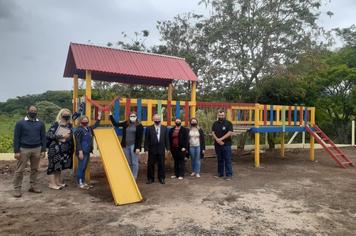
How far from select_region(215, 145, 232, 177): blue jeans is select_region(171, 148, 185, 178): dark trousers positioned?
100cm

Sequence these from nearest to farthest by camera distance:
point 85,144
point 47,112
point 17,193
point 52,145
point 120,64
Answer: point 17,193 → point 52,145 → point 85,144 → point 120,64 → point 47,112

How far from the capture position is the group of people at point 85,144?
264 inches

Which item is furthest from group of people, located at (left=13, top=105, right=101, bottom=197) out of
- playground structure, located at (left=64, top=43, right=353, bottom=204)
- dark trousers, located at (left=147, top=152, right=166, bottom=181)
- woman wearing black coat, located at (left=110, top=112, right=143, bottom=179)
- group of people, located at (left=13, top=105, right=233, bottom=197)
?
dark trousers, located at (left=147, top=152, right=166, bottom=181)

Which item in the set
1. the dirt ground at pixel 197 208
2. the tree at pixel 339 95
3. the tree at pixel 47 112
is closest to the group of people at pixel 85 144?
the dirt ground at pixel 197 208

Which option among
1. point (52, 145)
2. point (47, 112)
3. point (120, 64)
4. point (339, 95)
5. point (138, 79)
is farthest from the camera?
point (47, 112)

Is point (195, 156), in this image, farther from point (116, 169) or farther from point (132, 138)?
point (116, 169)

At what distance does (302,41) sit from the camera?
13.5 metres

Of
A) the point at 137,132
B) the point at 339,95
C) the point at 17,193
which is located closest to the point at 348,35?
the point at 339,95

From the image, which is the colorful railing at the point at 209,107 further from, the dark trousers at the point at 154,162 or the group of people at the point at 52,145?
the dark trousers at the point at 154,162

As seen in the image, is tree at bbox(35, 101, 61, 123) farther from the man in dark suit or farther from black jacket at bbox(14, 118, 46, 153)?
black jacket at bbox(14, 118, 46, 153)

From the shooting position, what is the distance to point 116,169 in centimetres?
721

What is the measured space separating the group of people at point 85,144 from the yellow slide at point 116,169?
0.25 metres

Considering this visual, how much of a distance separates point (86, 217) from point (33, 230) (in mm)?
844

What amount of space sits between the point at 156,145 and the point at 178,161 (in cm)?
100
